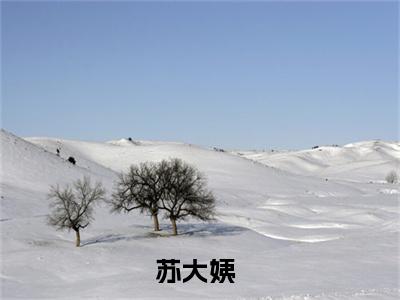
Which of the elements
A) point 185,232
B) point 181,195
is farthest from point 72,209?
point 185,232

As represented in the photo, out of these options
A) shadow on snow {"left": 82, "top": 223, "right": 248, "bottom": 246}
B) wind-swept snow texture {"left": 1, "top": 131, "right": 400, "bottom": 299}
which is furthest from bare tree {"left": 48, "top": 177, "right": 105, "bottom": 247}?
shadow on snow {"left": 82, "top": 223, "right": 248, "bottom": 246}

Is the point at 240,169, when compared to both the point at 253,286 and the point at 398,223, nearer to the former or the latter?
the point at 398,223

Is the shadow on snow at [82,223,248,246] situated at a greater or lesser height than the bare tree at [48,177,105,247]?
lesser

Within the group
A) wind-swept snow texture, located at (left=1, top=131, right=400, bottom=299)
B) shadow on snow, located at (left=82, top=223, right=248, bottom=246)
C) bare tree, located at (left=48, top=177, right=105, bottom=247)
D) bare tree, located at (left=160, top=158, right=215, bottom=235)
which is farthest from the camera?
bare tree, located at (left=160, top=158, right=215, bottom=235)

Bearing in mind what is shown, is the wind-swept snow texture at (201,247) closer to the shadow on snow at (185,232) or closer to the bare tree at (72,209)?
the shadow on snow at (185,232)

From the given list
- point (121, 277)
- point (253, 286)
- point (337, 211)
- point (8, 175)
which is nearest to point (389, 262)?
point (253, 286)

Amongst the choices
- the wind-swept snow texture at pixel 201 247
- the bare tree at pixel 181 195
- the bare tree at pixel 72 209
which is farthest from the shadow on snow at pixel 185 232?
the bare tree at pixel 72 209

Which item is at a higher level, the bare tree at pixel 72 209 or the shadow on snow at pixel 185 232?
the bare tree at pixel 72 209

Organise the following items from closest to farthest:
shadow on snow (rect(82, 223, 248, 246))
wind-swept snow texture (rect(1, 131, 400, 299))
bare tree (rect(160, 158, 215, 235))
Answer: wind-swept snow texture (rect(1, 131, 400, 299))
shadow on snow (rect(82, 223, 248, 246))
bare tree (rect(160, 158, 215, 235))

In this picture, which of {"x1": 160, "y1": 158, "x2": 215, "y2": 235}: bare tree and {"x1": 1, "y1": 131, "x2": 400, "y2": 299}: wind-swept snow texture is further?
{"x1": 160, "y1": 158, "x2": 215, "y2": 235}: bare tree

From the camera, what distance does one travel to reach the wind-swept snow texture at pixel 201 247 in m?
29.6

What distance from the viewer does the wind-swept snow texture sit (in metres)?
29.6

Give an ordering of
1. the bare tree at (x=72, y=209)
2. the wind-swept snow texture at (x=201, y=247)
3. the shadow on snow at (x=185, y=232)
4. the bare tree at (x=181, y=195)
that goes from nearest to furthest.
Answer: the wind-swept snow texture at (x=201, y=247), the bare tree at (x=72, y=209), the shadow on snow at (x=185, y=232), the bare tree at (x=181, y=195)

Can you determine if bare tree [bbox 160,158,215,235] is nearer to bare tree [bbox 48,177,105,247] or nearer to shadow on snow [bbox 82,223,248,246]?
shadow on snow [bbox 82,223,248,246]
